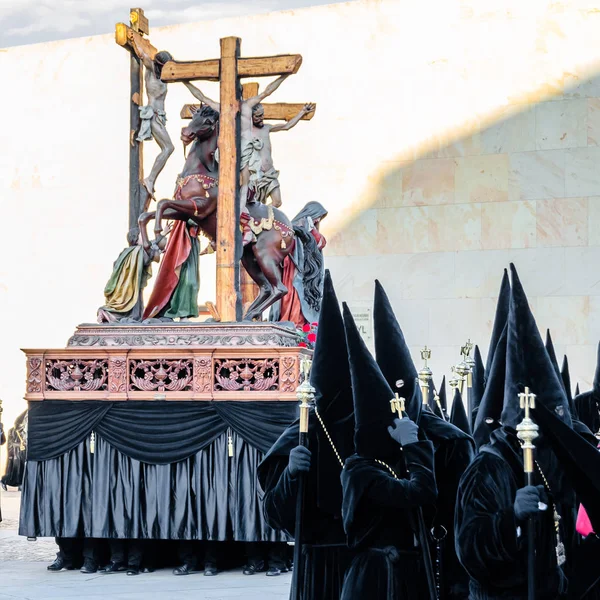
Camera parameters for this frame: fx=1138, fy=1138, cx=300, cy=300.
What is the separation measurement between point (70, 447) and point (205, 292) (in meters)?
8.29

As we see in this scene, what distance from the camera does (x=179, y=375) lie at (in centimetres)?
989

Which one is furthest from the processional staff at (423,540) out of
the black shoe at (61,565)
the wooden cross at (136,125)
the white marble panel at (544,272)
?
the white marble panel at (544,272)

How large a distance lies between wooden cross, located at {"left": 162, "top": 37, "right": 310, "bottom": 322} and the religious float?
1 cm

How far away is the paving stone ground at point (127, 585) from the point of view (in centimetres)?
842

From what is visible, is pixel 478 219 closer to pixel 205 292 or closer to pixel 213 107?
pixel 205 292

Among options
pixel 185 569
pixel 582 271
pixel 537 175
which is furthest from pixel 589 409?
pixel 537 175

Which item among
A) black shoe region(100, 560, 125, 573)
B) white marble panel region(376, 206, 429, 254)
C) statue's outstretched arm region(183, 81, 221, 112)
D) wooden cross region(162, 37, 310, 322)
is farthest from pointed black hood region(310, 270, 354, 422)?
white marble panel region(376, 206, 429, 254)

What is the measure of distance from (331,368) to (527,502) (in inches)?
66.8

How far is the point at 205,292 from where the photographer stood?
58.8ft

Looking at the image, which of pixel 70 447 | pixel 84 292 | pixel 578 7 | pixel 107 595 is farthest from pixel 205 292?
pixel 107 595

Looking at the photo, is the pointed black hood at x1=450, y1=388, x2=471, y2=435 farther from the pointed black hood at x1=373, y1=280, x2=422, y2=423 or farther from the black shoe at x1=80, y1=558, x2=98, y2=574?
the black shoe at x1=80, y1=558, x2=98, y2=574

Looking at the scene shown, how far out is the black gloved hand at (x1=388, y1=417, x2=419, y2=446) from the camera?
4992 mm

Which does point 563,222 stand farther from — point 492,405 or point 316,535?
point 492,405

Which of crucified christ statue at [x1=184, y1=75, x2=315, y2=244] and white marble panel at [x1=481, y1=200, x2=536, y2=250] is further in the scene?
white marble panel at [x1=481, y1=200, x2=536, y2=250]
